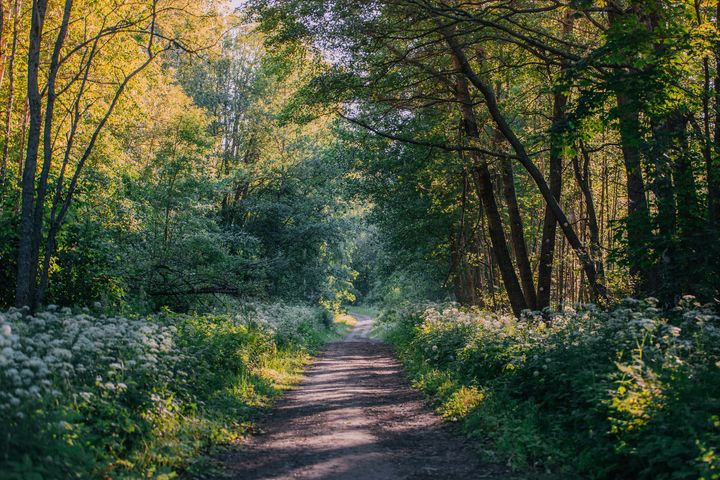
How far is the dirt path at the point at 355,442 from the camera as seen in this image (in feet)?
Answer: 21.7

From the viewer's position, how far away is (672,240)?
938 centimetres

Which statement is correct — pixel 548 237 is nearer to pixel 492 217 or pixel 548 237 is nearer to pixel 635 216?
pixel 492 217

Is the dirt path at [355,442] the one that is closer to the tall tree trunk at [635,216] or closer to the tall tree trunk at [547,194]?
the tall tree trunk at [635,216]

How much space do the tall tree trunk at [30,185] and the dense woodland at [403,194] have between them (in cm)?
4

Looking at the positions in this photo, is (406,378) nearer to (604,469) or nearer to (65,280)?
(65,280)

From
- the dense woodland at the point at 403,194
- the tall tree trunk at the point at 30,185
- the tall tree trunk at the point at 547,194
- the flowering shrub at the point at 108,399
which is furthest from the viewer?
the tall tree trunk at the point at 547,194

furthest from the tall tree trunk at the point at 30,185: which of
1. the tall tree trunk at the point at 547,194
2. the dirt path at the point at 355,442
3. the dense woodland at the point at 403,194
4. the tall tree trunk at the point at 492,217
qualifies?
the tall tree trunk at the point at 492,217

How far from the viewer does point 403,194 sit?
2367 cm

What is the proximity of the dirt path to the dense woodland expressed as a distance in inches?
25.7

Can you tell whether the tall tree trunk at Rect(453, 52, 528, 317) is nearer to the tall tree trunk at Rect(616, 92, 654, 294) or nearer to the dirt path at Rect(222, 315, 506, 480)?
the dirt path at Rect(222, 315, 506, 480)

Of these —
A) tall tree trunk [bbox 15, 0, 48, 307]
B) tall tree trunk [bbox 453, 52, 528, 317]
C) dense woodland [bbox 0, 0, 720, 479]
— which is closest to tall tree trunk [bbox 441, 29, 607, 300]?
dense woodland [bbox 0, 0, 720, 479]

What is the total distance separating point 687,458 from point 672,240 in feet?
17.2

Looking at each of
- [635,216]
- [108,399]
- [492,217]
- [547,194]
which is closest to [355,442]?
[108,399]

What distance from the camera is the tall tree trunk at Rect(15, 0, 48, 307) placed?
9859 millimetres
